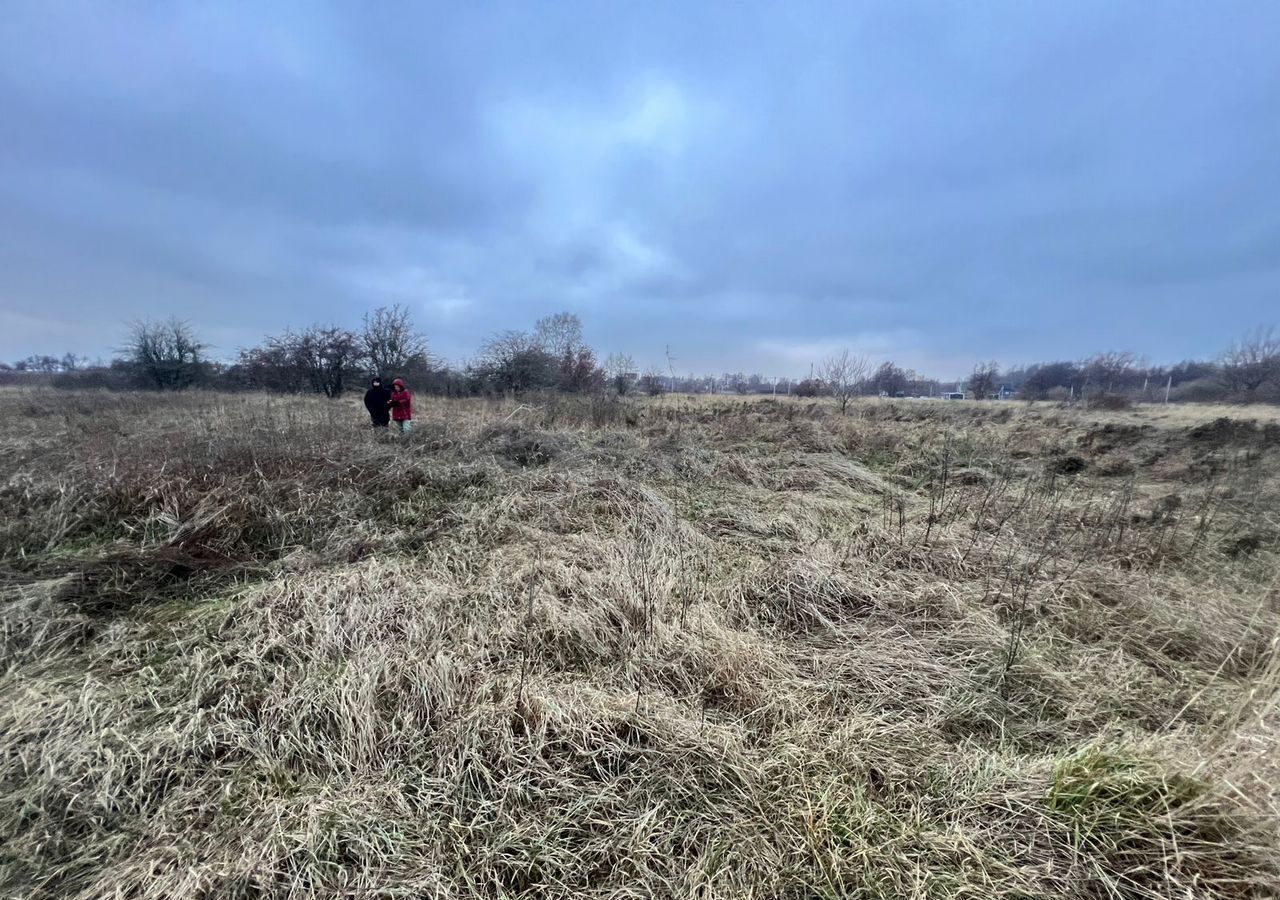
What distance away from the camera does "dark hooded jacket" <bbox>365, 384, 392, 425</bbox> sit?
9.59 meters

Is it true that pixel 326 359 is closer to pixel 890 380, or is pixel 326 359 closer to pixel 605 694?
pixel 605 694

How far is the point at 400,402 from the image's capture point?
9227 millimetres

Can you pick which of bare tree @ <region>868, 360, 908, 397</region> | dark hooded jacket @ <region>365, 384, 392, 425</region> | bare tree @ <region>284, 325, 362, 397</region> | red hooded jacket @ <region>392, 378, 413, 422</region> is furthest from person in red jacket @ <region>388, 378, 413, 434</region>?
bare tree @ <region>868, 360, 908, 397</region>

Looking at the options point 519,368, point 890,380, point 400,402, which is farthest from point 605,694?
point 890,380

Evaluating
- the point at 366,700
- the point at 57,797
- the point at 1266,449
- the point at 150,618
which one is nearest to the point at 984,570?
the point at 366,700

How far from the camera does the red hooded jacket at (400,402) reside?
921cm

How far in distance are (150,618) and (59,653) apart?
1.43 feet

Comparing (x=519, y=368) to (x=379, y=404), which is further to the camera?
(x=519, y=368)

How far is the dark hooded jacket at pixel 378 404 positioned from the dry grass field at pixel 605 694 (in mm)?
4615

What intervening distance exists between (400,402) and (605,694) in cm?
857

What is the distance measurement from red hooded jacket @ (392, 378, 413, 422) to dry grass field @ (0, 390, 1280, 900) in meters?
4.26

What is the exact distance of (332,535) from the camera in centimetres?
411

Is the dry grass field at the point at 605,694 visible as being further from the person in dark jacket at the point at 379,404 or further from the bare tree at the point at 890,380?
the bare tree at the point at 890,380

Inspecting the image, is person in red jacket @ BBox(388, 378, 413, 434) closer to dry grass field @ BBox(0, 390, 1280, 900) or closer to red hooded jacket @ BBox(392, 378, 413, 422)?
red hooded jacket @ BBox(392, 378, 413, 422)
